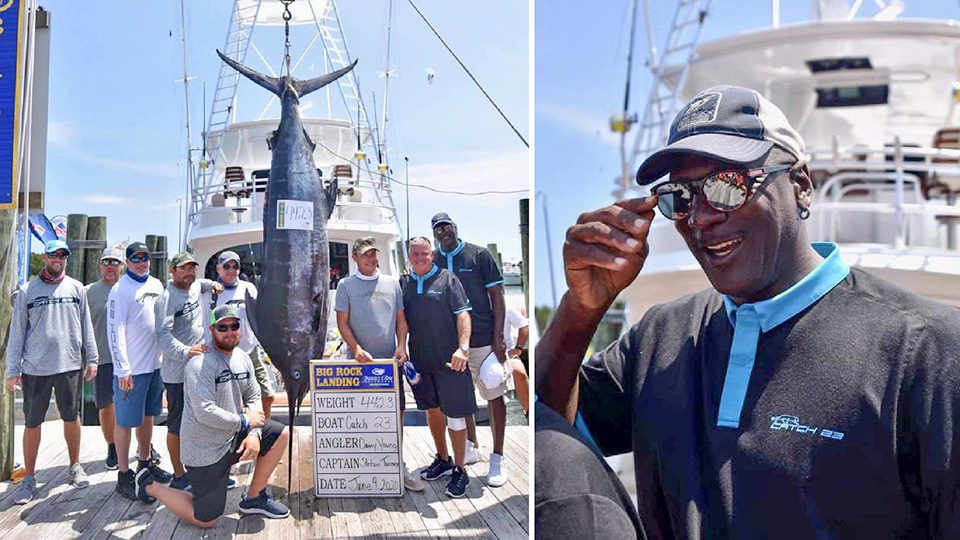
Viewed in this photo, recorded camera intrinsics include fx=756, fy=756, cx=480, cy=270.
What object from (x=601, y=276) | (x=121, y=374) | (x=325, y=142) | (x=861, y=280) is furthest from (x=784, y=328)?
(x=325, y=142)

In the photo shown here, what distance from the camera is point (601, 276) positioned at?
0.89 meters

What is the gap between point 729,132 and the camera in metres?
0.84

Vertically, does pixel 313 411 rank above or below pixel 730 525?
below

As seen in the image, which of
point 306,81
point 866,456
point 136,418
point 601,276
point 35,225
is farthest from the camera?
point 35,225

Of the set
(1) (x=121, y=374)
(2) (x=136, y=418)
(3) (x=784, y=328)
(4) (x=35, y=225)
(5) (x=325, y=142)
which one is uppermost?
(5) (x=325, y=142)

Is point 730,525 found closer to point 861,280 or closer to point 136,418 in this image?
point 861,280

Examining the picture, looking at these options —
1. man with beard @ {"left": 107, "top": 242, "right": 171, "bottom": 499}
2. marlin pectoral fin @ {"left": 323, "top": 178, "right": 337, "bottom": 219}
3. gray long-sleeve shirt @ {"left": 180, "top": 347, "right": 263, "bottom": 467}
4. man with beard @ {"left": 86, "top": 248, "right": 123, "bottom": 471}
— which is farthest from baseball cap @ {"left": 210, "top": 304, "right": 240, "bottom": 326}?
man with beard @ {"left": 86, "top": 248, "right": 123, "bottom": 471}

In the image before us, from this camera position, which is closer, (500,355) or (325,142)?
(500,355)

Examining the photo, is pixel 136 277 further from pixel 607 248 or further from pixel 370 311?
pixel 607 248

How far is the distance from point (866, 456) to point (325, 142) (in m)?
3.30

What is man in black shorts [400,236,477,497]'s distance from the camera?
3137mm

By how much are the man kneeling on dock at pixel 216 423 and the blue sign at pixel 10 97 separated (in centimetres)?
126

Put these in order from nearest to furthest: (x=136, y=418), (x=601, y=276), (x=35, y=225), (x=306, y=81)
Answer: (x=601, y=276)
(x=306, y=81)
(x=136, y=418)
(x=35, y=225)

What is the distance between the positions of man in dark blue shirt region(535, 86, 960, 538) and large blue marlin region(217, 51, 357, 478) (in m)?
2.15
